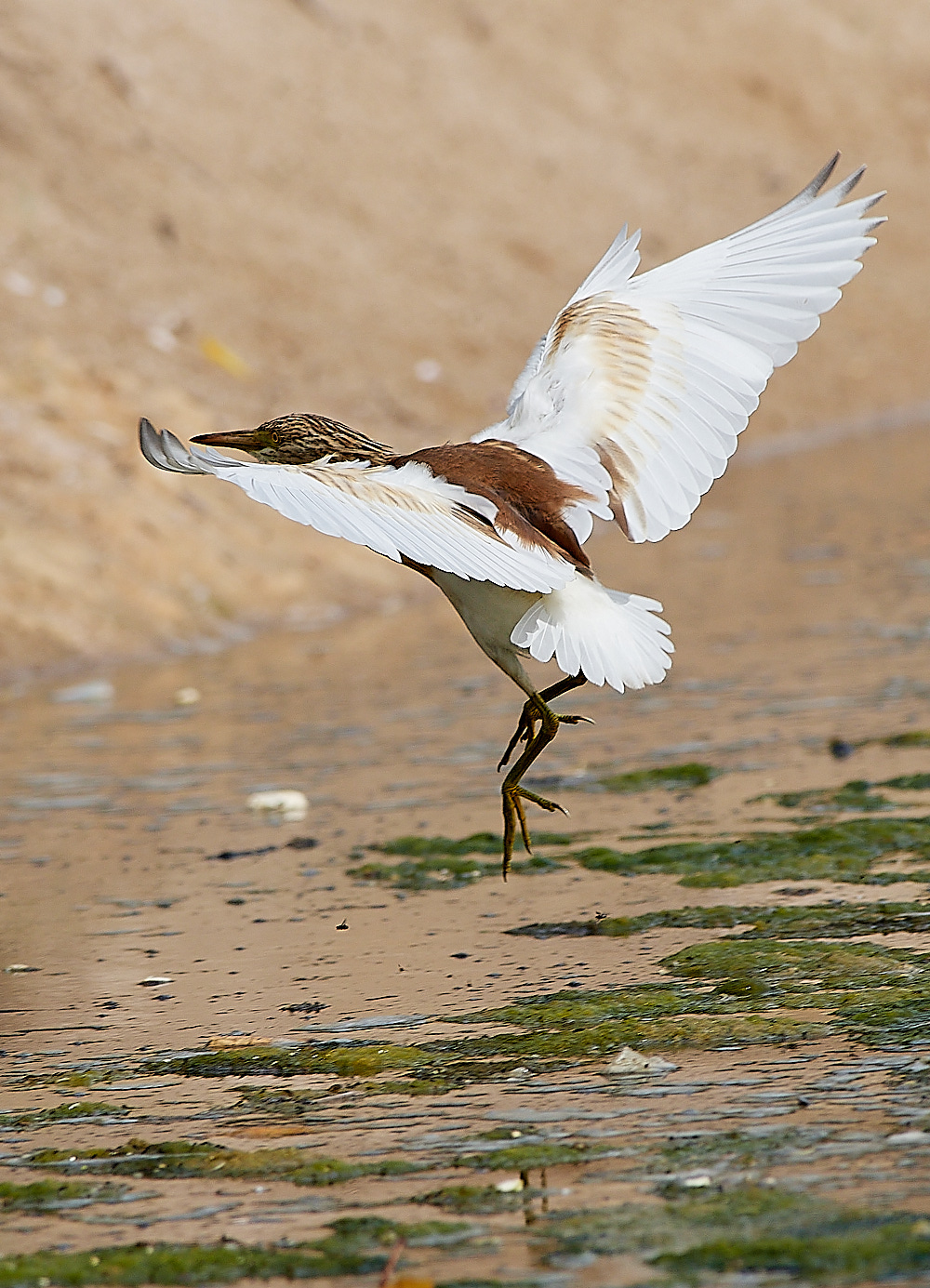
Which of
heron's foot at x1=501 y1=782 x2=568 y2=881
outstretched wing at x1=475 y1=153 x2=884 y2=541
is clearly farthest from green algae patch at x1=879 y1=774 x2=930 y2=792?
outstretched wing at x1=475 y1=153 x2=884 y2=541

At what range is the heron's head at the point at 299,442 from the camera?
5.24m

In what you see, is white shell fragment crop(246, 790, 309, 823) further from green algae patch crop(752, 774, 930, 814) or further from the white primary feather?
the white primary feather

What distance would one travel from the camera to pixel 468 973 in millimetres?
4672

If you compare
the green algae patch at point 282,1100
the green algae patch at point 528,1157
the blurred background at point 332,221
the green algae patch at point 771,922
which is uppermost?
the blurred background at point 332,221

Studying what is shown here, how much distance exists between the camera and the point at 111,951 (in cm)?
504

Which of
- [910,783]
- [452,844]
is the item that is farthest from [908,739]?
[452,844]

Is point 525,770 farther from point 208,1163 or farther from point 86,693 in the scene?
point 86,693

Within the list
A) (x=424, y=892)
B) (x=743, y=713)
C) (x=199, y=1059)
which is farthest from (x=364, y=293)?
(x=199, y=1059)

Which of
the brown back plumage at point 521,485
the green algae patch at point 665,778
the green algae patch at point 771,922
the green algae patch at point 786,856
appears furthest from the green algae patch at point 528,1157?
the green algae patch at point 665,778

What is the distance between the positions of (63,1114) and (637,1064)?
1098 millimetres

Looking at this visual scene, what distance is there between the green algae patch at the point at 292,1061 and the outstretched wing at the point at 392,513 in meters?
0.99

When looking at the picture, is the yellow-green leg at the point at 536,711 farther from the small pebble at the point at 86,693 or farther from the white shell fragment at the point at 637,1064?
the small pebble at the point at 86,693

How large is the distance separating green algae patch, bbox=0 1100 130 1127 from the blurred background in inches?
217

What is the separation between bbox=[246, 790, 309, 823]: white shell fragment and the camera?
6.53 metres
